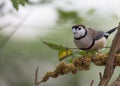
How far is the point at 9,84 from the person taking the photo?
1.98 meters

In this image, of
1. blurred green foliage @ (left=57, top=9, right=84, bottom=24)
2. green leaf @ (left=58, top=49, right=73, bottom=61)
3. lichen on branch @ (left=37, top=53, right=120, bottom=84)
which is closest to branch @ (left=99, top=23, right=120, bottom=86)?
lichen on branch @ (left=37, top=53, right=120, bottom=84)

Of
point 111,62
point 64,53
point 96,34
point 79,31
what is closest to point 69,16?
point 79,31

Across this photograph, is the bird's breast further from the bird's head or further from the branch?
the branch

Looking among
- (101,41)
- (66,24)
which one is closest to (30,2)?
(66,24)

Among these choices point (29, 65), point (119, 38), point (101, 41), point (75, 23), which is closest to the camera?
point (119, 38)

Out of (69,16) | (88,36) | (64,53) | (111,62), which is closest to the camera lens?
(111,62)

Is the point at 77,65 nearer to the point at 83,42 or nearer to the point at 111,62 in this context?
the point at 111,62

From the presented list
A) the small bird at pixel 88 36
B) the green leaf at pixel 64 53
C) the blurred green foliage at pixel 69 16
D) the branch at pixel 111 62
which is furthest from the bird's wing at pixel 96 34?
the branch at pixel 111 62

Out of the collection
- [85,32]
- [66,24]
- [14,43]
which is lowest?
[14,43]

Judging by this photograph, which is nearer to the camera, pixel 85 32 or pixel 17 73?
pixel 85 32

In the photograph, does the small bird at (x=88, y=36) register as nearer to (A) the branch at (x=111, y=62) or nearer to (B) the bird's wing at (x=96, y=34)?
(B) the bird's wing at (x=96, y=34)

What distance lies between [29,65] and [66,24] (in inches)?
49.4

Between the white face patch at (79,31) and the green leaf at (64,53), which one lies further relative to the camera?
the white face patch at (79,31)

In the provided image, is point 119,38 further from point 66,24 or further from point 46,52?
point 46,52
